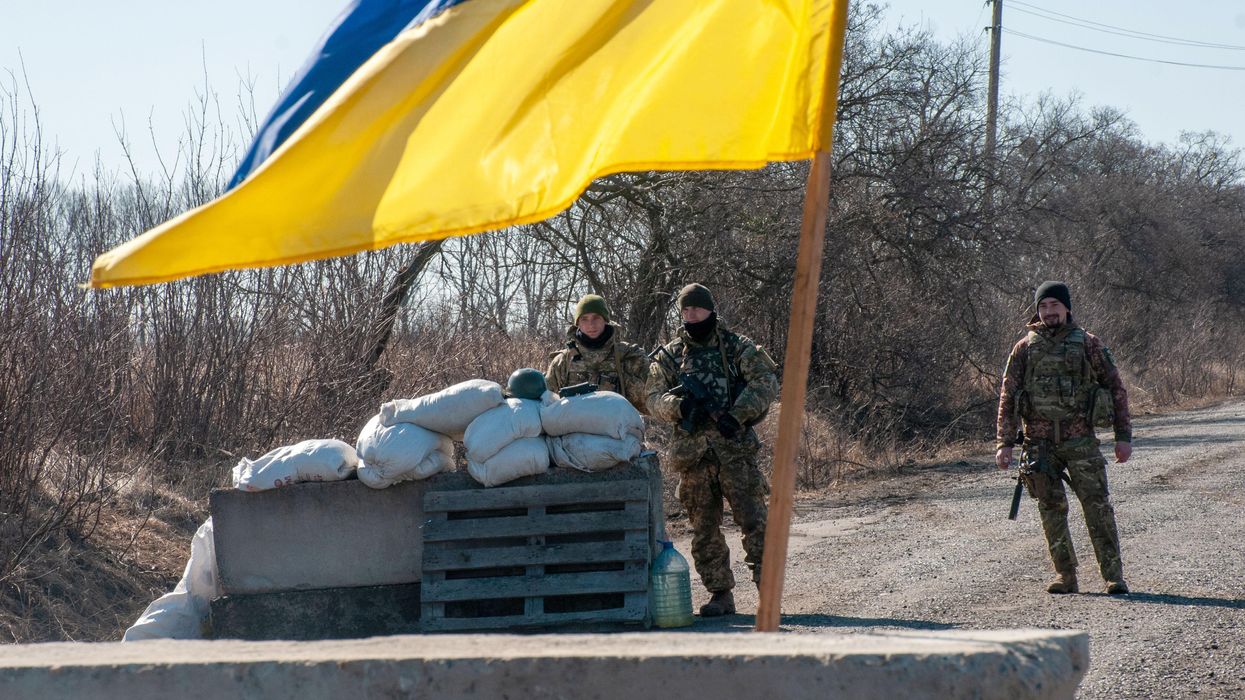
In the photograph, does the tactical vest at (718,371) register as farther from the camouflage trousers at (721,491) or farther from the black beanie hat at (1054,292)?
the black beanie hat at (1054,292)

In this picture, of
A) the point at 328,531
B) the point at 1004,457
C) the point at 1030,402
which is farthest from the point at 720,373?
the point at 328,531

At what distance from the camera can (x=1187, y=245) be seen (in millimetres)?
→ 39562

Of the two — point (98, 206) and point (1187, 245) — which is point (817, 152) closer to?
point (98, 206)

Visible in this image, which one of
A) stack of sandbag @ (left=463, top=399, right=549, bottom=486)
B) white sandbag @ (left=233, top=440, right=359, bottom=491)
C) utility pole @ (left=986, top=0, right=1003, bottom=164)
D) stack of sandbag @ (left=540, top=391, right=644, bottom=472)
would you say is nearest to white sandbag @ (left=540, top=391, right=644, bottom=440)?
stack of sandbag @ (left=540, top=391, right=644, bottom=472)

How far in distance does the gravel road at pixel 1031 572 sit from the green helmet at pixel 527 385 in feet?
5.54

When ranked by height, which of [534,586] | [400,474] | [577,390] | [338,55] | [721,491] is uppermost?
[338,55]

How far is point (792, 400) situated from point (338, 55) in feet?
5.81

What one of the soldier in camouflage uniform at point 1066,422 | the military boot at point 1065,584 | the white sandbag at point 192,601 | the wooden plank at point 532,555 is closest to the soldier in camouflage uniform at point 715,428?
the wooden plank at point 532,555

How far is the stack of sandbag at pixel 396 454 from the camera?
23.6 ft

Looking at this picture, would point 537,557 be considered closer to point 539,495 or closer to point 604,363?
point 539,495

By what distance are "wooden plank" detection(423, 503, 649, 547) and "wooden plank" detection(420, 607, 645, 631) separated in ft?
1.50

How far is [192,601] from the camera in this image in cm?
736

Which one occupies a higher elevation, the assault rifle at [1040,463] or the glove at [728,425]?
the glove at [728,425]

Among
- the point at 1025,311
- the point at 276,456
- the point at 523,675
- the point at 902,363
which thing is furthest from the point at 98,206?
the point at 1025,311
